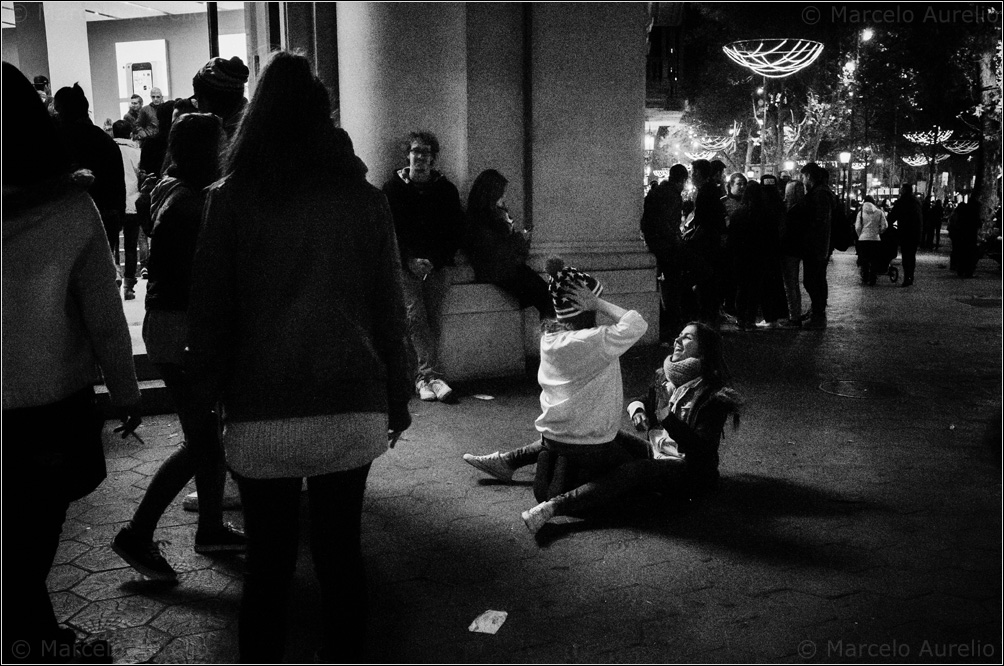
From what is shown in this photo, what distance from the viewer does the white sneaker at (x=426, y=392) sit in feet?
23.9

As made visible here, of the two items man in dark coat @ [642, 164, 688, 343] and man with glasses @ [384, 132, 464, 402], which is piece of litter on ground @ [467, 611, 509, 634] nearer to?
man with glasses @ [384, 132, 464, 402]

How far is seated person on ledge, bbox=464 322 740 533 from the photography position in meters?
4.65

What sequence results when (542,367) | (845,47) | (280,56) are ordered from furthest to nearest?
(845,47), (542,367), (280,56)

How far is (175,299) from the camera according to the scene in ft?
12.6

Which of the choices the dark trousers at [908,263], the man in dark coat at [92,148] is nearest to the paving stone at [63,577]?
the man in dark coat at [92,148]

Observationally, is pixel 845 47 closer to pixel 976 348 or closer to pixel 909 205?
pixel 909 205

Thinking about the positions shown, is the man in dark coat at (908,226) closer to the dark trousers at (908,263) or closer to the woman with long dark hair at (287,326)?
the dark trousers at (908,263)

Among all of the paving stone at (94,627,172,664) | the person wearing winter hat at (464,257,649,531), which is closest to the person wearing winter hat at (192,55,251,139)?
the person wearing winter hat at (464,257,649,531)

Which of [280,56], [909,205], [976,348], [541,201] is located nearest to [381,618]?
[280,56]

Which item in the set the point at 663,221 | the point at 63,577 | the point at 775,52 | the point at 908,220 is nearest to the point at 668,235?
the point at 663,221

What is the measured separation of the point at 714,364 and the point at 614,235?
4087 millimetres

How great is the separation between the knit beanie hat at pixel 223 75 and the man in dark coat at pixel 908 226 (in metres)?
16.1

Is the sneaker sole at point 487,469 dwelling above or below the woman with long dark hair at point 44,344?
below

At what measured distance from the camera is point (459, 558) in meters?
4.12
